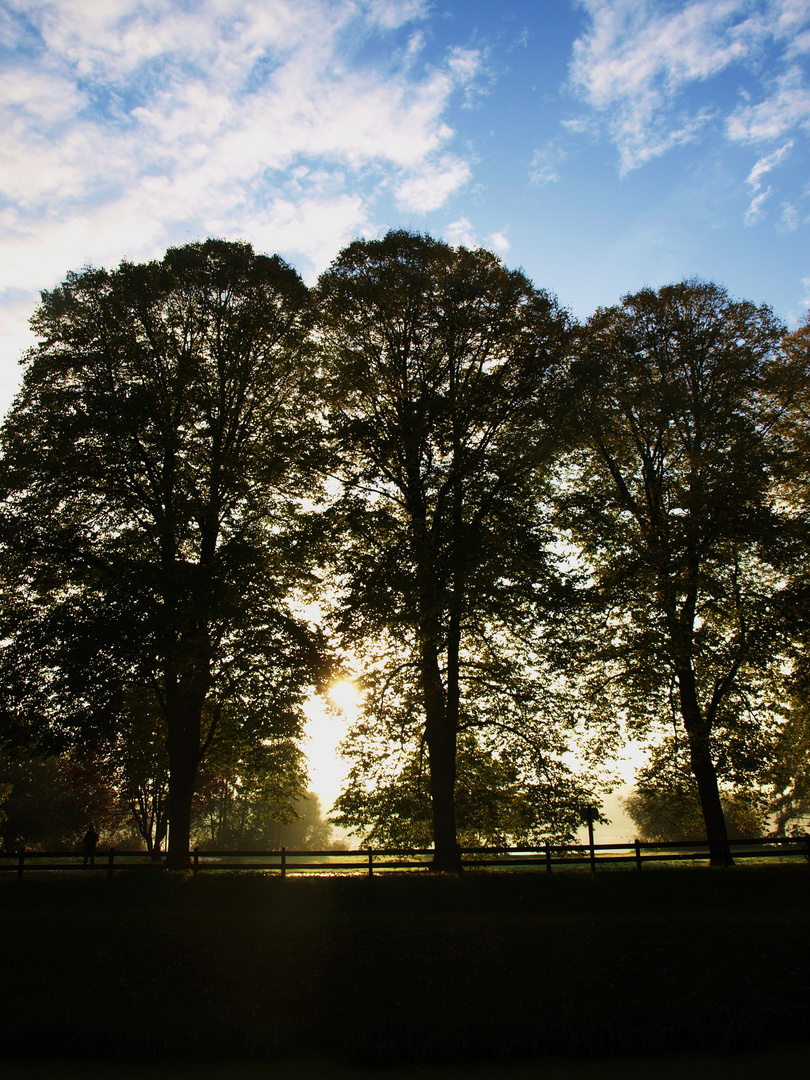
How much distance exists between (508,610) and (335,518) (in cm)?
585

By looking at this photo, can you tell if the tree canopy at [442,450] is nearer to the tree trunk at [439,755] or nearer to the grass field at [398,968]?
the tree trunk at [439,755]

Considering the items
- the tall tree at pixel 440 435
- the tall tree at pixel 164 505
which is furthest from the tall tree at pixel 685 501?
the tall tree at pixel 164 505

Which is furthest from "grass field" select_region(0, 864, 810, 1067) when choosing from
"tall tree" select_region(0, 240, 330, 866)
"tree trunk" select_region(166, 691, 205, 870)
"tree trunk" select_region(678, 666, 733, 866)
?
"tall tree" select_region(0, 240, 330, 866)

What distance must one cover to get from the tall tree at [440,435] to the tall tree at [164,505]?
1.87 meters

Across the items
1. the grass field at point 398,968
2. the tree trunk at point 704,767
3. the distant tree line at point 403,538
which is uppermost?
the distant tree line at point 403,538

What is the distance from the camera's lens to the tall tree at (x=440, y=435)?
20156mm

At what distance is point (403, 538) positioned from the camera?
69.2 ft

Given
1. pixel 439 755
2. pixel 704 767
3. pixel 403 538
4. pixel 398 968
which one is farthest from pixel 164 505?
pixel 704 767

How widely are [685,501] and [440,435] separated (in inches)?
306

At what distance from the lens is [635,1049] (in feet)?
34.9

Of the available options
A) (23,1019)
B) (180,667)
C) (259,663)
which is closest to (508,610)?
(259,663)

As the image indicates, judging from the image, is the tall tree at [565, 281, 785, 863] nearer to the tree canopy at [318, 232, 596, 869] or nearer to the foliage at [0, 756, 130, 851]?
the tree canopy at [318, 232, 596, 869]

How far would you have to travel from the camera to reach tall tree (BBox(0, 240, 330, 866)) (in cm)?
1808

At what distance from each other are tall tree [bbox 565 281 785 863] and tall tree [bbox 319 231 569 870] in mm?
2207
